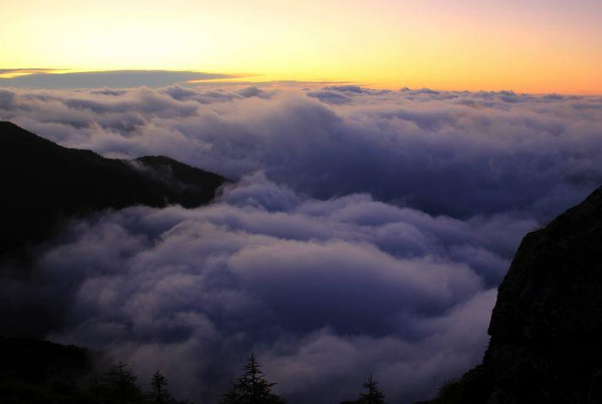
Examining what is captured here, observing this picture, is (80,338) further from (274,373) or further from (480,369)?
(480,369)

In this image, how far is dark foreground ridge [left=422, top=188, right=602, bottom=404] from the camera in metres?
16.4

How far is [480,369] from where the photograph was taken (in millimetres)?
22656

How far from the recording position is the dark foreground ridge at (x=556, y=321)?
16.4 meters

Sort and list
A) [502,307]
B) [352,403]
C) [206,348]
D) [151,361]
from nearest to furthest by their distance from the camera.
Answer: [502,307] → [352,403] → [151,361] → [206,348]

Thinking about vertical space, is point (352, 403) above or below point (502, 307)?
below

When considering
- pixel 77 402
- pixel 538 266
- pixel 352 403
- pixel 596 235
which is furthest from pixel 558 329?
pixel 77 402

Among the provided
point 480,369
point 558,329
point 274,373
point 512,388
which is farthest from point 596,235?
point 274,373

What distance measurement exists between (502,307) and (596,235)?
5191mm

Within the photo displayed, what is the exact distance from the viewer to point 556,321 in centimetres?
1727

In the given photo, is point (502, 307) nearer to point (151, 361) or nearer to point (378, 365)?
point (151, 361)

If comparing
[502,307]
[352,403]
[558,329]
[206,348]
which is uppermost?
[206,348]

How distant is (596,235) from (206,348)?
196 meters

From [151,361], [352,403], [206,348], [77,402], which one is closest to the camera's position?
[77,402]

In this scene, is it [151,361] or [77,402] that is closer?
[77,402]
